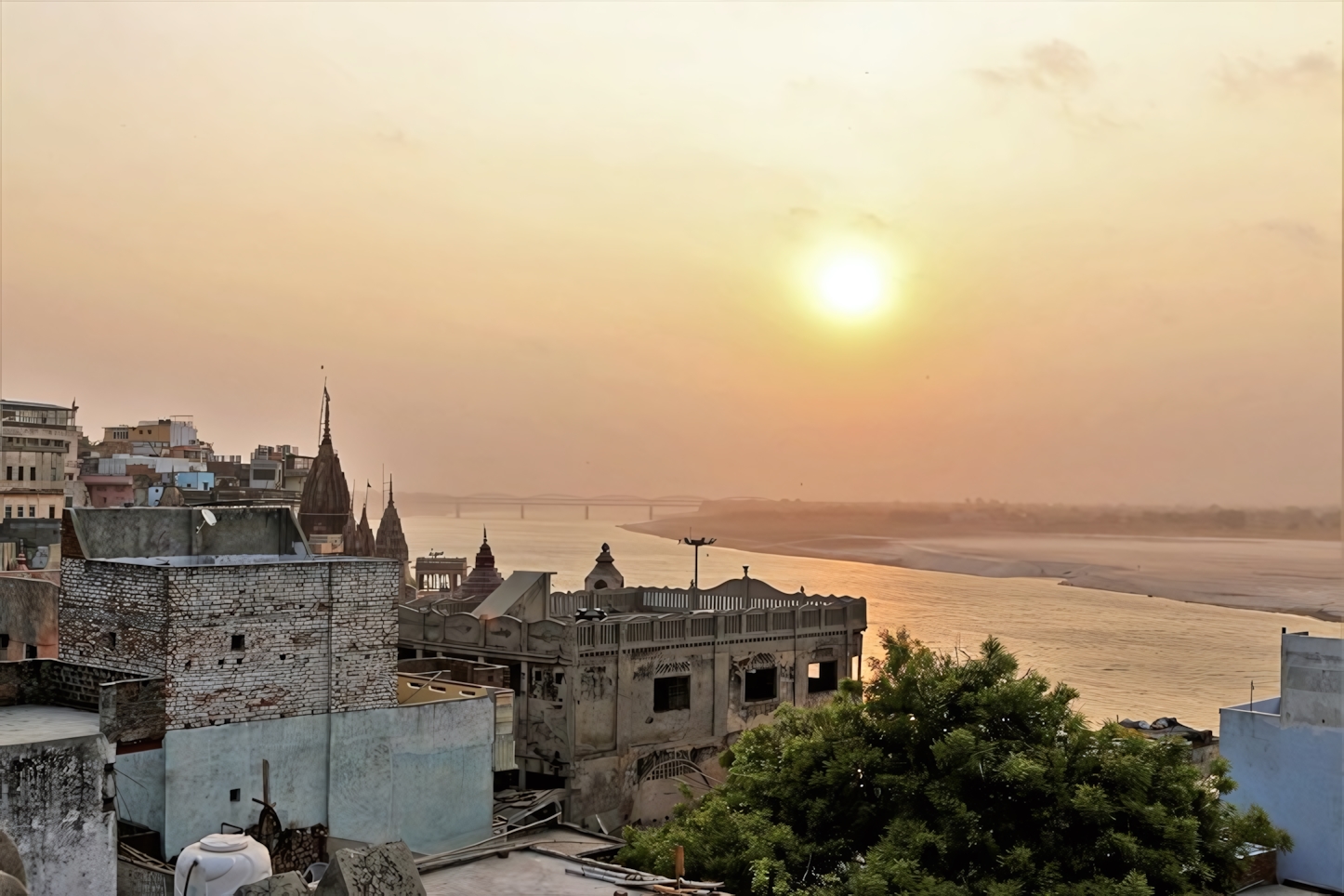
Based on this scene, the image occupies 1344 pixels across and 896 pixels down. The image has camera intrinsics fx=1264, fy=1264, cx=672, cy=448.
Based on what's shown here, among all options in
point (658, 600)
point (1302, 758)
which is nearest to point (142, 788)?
point (1302, 758)

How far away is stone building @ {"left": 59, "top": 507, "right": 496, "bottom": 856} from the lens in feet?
63.3

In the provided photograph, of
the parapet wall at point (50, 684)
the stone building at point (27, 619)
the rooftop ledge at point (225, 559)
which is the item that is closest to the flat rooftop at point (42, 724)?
the parapet wall at point (50, 684)

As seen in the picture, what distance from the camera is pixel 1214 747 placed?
27.8 m

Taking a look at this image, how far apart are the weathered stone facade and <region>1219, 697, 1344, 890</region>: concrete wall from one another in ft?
45.9

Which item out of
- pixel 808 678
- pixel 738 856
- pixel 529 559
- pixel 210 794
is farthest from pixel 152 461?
pixel 529 559

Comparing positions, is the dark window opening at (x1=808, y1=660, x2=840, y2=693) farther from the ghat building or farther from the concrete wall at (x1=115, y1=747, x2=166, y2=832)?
the concrete wall at (x1=115, y1=747, x2=166, y2=832)

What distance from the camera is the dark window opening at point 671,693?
31.5 meters

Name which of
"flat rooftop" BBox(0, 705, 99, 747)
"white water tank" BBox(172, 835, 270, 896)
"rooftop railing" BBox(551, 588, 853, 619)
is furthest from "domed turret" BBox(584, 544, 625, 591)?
"white water tank" BBox(172, 835, 270, 896)

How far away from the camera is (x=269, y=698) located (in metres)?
20.3

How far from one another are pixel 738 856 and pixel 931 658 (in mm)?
3829

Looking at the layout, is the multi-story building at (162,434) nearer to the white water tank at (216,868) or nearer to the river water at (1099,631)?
the river water at (1099,631)

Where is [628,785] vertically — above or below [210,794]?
below

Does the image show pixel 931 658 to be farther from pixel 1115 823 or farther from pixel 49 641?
pixel 49 641

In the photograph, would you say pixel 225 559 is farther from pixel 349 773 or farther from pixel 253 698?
pixel 349 773
